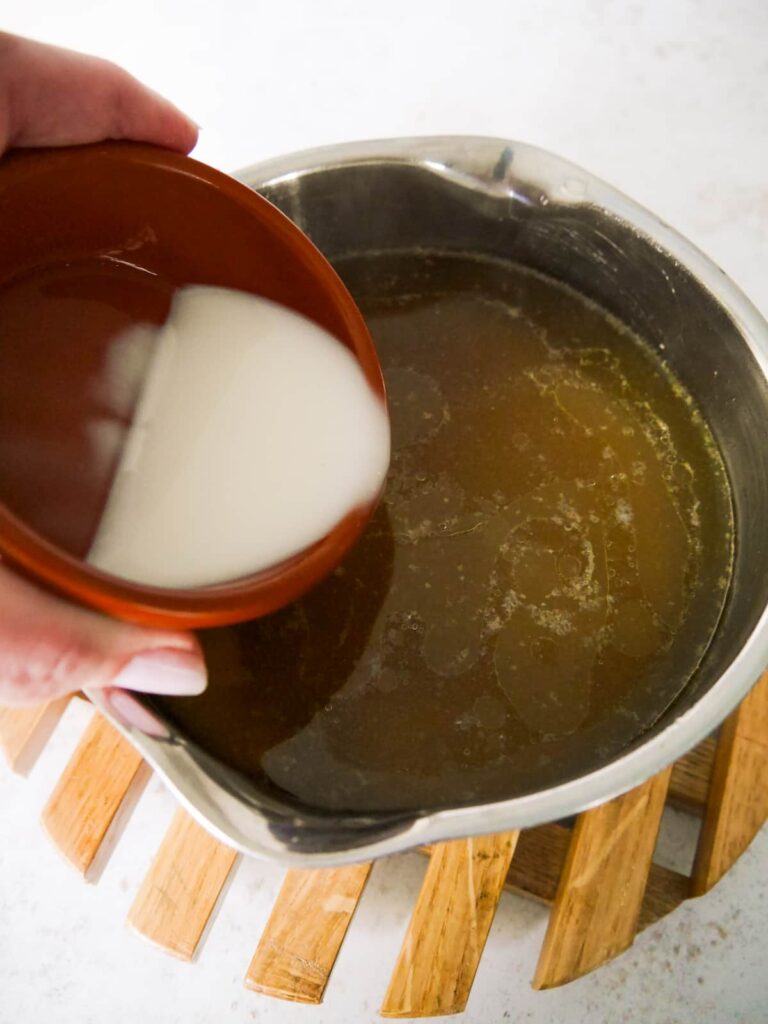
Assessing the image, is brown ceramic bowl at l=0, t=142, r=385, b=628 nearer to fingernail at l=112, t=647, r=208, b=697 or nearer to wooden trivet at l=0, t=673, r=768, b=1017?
fingernail at l=112, t=647, r=208, b=697

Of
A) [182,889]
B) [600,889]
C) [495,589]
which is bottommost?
[182,889]

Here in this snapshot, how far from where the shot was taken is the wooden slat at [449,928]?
603 millimetres

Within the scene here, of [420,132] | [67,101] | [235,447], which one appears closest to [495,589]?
[235,447]

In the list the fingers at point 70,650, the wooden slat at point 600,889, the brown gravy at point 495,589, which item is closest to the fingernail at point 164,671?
the fingers at point 70,650

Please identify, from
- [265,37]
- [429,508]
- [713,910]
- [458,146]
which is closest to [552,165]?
[458,146]

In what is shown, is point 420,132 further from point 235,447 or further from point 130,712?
point 130,712

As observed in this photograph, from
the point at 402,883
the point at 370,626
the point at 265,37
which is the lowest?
the point at 402,883

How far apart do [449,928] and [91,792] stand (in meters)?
0.30

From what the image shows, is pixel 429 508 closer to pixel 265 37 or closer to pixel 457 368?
pixel 457 368

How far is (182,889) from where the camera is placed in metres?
0.62

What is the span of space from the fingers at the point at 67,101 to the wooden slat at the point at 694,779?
63 centimetres

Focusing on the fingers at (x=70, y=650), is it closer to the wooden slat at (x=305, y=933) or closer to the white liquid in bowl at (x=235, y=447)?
the white liquid in bowl at (x=235, y=447)

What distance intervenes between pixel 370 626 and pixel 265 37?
2.60 ft

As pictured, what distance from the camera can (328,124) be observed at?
935 millimetres
